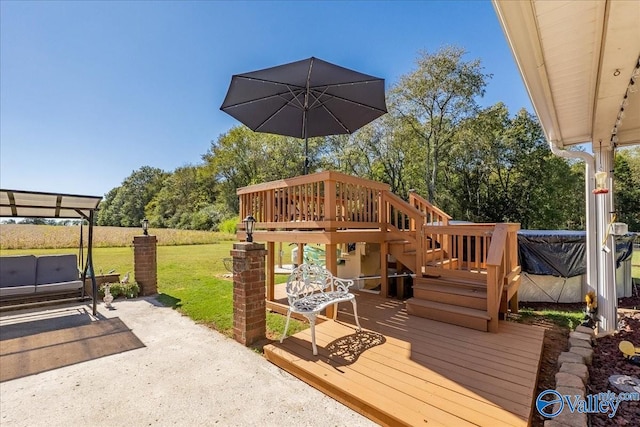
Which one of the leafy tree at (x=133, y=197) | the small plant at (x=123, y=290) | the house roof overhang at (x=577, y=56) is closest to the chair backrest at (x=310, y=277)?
the house roof overhang at (x=577, y=56)

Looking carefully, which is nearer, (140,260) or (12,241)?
(140,260)

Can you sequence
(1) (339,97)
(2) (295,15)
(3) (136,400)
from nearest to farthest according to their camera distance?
(3) (136,400), (1) (339,97), (2) (295,15)

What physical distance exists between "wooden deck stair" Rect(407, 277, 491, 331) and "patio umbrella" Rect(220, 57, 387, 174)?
127 inches

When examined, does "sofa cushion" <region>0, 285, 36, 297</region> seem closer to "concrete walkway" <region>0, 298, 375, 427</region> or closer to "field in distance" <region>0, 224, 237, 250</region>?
"concrete walkway" <region>0, 298, 375, 427</region>

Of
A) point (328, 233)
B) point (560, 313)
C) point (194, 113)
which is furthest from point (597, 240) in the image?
point (194, 113)

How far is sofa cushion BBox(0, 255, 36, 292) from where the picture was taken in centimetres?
550

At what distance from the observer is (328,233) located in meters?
4.56

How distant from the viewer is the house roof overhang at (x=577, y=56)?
2.01 metres

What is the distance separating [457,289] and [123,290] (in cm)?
738

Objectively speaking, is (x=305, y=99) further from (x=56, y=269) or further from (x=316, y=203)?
(x=56, y=269)

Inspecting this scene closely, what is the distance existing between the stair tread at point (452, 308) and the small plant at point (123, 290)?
6425 mm

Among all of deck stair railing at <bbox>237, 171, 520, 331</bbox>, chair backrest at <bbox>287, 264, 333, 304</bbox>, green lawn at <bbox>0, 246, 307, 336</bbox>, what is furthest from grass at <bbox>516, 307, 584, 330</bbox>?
green lawn at <bbox>0, 246, 307, 336</bbox>

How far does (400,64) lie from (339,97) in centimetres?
1441

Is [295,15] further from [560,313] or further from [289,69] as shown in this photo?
[560,313]
